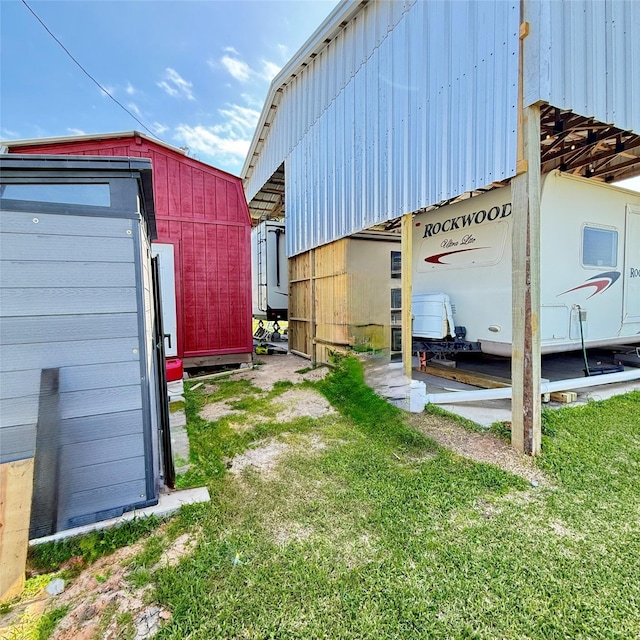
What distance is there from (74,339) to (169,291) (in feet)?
15.1

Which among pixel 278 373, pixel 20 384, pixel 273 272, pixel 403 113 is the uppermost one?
pixel 403 113

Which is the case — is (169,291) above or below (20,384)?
above

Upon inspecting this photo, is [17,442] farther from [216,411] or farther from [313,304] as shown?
[313,304]

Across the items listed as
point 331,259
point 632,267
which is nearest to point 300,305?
point 331,259

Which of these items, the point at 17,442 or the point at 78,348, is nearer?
the point at 17,442

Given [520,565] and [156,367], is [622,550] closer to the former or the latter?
[520,565]

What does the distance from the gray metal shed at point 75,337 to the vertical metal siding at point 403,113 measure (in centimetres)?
318

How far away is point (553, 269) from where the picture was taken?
4.56 m

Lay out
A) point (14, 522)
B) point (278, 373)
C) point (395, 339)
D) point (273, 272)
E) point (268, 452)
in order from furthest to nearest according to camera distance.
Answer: point (273, 272) < point (395, 339) < point (278, 373) < point (268, 452) < point (14, 522)

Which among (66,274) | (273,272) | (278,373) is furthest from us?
(273,272)

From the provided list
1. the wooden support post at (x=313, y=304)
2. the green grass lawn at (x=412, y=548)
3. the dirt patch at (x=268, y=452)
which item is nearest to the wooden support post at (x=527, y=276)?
the green grass lawn at (x=412, y=548)

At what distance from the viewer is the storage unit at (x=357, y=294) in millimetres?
6289

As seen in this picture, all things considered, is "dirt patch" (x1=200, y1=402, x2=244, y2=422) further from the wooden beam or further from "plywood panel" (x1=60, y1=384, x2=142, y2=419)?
the wooden beam

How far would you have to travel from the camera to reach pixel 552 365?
6449 millimetres
